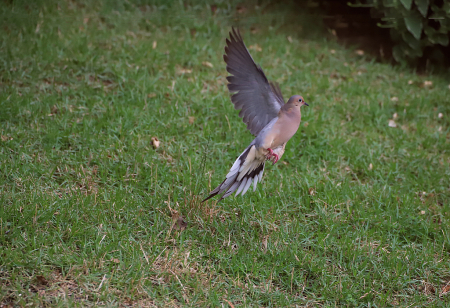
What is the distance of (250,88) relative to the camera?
305 centimetres

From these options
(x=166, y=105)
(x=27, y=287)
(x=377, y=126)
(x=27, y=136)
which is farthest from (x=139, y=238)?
(x=377, y=126)

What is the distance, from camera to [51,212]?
3.04m

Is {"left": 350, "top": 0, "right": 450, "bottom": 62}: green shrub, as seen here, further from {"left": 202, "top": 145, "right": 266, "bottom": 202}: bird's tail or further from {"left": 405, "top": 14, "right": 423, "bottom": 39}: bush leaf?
{"left": 202, "top": 145, "right": 266, "bottom": 202}: bird's tail

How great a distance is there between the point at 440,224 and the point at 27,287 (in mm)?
3222

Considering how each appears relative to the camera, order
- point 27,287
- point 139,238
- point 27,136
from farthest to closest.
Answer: point 27,136, point 139,238, point 27,287

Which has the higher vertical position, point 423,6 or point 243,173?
point 423,6

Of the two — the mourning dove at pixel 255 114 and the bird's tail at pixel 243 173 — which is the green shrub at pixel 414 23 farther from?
the bird's tail at pixel 243 173

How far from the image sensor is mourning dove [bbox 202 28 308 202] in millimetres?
2826

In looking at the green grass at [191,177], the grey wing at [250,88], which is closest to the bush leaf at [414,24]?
the green grass at [191,177]

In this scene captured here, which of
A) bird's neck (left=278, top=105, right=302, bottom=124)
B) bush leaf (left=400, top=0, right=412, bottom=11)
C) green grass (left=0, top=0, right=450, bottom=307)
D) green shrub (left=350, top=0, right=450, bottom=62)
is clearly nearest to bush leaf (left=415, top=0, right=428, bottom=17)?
green shrub (left=350, top=0, right=450, bottom=62)

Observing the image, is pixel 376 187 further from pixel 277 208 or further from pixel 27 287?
pixel 27 287

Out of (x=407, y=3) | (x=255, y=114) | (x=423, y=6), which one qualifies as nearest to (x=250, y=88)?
(x=255, y=114)

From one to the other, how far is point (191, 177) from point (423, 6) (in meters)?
4.39

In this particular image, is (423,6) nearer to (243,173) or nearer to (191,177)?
(191,177)
